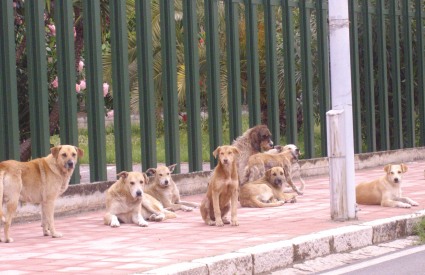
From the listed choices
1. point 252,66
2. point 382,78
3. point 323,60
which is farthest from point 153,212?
point 382,78

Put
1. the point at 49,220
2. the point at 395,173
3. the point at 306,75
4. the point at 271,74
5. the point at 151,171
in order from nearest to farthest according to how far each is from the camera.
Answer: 1. the point at 49,220
2. the point at 395,173
3. the point at 151,171
4. the point at 271,74
5. the point at 306,75

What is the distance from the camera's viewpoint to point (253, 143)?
16.6 meters

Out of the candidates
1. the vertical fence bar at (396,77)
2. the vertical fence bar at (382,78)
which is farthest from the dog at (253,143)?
the vertical fence bar at (396,77)

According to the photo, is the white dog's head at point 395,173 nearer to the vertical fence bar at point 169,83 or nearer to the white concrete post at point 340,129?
the white concrete post at point 340,129

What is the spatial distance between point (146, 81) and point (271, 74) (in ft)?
12.4

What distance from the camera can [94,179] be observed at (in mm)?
15805

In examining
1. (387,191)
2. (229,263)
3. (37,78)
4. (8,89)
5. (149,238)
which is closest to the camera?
(229,263)

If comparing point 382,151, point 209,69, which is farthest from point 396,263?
point 382,151

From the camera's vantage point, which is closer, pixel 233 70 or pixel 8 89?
pixel 8 89

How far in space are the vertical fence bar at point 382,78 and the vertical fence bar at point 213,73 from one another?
6132mm

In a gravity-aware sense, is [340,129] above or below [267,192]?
above

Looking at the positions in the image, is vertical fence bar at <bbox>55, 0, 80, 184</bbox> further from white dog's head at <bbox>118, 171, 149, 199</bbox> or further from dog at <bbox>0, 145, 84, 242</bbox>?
dog at <bbox>0, 145, 84, 242</bbox>

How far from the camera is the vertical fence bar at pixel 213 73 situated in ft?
60.2

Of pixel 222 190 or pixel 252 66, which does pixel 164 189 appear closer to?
pixel 222 190
